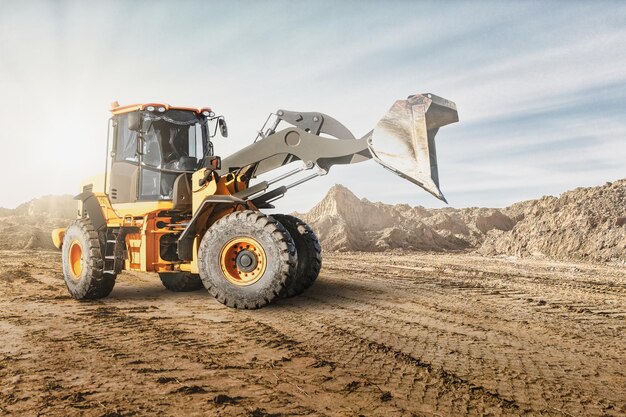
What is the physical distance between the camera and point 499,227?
3759cm

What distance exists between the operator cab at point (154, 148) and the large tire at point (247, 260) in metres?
1.51

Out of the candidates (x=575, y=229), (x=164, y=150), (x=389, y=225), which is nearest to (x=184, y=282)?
(x=164, y=150)

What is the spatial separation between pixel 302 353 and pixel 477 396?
1632mm

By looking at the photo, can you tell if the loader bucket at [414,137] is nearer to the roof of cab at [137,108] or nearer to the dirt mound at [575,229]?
the roof of cab at [137,108]

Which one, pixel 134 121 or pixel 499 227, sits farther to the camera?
pixel 499 227

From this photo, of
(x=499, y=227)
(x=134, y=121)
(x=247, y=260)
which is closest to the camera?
(x=247, y=260)

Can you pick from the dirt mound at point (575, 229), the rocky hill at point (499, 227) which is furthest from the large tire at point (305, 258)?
the dirt mound at point (575, 229)

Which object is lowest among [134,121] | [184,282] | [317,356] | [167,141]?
[317,356]

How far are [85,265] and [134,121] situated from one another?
96.5 inches

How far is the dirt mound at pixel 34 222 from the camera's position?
81.9 ft

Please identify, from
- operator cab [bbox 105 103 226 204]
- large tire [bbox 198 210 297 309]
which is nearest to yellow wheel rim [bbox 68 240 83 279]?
operator cab [bbox 105 103 226 204]

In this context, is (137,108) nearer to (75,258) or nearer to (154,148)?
(154,148)

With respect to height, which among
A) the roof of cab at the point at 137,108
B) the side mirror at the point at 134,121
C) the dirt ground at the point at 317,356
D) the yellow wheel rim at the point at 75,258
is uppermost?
the roof of cab at the point at 137,108

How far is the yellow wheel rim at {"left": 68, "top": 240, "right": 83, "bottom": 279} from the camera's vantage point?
8.47 meters
